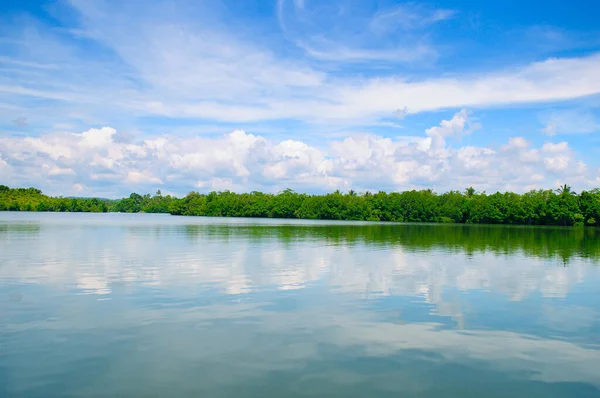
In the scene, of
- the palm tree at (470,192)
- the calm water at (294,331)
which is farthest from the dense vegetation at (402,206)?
the calm water at (294,331)

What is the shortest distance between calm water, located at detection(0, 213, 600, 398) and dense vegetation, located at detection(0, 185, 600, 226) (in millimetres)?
96245

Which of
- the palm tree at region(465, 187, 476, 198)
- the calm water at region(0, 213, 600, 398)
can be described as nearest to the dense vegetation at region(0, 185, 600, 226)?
the palm tree at region(465, 187, 476, 198)

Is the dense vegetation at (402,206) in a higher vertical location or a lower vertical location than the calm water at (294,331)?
higher

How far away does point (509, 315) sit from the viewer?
1438cm

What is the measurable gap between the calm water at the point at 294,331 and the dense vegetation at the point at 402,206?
316 feet

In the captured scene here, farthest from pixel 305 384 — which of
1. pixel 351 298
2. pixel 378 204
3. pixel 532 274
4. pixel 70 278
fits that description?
pixel 378 204

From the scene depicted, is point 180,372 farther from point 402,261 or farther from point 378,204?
point 378,204

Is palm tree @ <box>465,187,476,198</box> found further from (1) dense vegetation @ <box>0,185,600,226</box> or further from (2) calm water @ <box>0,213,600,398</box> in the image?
(2) calm water @ <box>0,213,600,398</box>

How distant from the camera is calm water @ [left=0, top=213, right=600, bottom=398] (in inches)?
342

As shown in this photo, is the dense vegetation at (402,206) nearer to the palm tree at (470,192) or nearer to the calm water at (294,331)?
the palm tree at (470,192)

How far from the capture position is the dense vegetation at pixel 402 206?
108 metres

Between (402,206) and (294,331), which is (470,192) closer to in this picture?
(402,206)

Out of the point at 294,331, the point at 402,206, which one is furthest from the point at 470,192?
the point at 294,331

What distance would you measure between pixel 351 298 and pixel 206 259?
497 inches
